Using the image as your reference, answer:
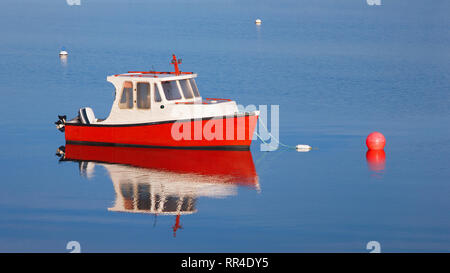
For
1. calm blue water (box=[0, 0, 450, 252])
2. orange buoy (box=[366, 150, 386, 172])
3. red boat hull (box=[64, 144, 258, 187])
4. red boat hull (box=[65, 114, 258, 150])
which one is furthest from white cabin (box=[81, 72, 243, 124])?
orange buoy (box=[366, 150, 386, 172])

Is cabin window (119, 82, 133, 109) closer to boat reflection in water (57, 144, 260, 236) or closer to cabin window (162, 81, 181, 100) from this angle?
cabin window (162, 81, 181, 100)

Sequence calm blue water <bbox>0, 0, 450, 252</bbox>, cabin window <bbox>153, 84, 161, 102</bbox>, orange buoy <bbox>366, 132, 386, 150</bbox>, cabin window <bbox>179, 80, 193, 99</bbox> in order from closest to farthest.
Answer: calm blue water <bbox>0, 0, 450, 252</bbox>
cabin window <bbox>153, 84, 161, 102</bbox>
cabin window <bbox>179, 80, 193, 99</bbox>
orange buoy <bbox>366, 132, 386, 150</bbox>

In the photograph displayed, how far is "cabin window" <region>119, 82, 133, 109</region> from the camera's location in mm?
31219

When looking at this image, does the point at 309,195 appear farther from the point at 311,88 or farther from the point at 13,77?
the point at 13,77

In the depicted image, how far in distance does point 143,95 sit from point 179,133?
6.20 feet

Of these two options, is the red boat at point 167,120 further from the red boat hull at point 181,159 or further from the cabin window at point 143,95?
the red boat hull at point 181,159

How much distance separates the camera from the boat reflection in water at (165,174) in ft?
81.2

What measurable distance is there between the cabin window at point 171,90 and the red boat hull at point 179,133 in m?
1.05

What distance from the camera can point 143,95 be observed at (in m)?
31.1

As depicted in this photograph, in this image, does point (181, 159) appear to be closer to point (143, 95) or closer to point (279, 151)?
point (143, 95)

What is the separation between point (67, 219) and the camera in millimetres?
23312

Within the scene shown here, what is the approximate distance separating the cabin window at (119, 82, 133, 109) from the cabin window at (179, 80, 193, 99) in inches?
70.0

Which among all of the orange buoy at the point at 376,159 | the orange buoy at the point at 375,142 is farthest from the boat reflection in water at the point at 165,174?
the orange buoy at the point at 375,142

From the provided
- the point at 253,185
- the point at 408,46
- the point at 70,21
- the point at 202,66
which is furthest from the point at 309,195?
the point at 70,21
